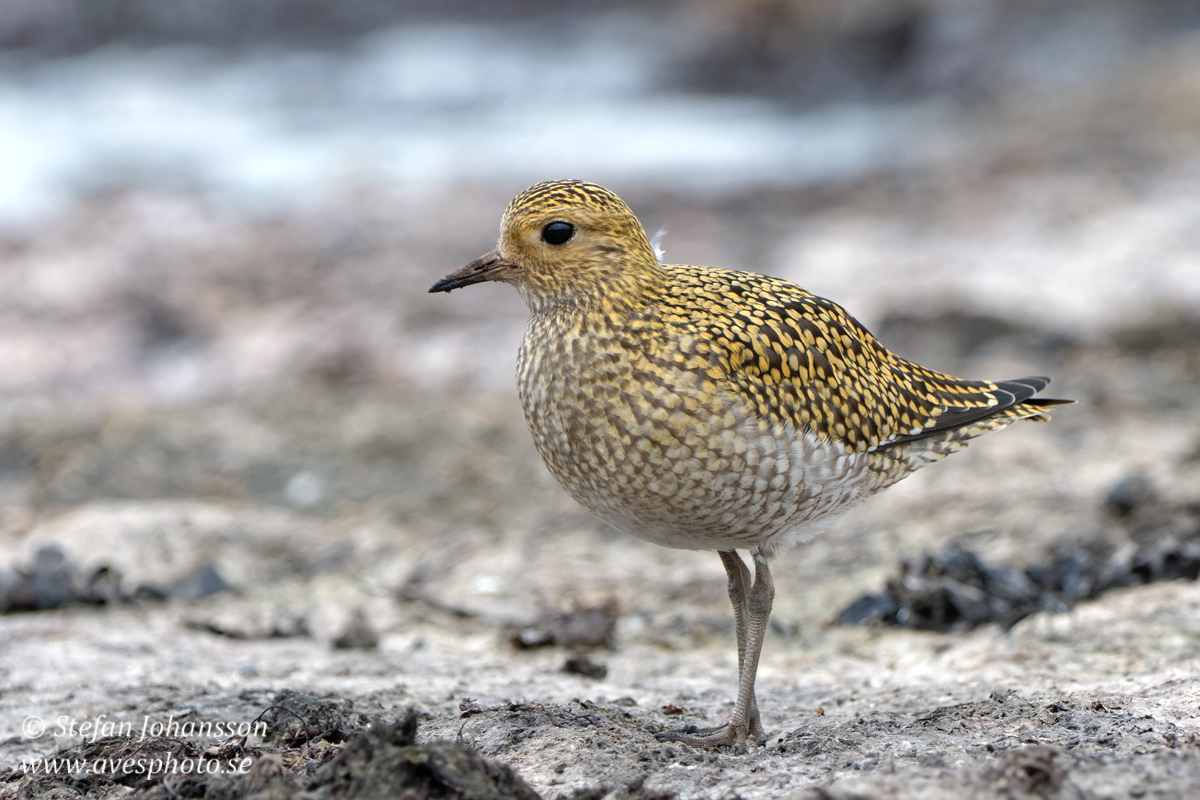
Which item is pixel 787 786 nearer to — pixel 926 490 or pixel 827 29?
pixel 926 490

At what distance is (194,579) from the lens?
5.73 meters

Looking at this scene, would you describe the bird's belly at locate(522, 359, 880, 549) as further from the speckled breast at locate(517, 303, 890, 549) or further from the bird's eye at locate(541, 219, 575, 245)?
the bird's eye at locate(541, 219, 575, 245)

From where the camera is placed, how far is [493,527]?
A: 257 inches

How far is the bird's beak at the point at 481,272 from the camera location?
3922 mm

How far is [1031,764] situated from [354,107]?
53.4ft

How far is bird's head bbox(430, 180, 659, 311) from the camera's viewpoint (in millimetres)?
3883

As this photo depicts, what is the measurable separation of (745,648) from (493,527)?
8.62ft

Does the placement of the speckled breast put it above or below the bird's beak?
below

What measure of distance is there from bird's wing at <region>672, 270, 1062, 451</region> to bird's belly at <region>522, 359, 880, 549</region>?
4.6 inches

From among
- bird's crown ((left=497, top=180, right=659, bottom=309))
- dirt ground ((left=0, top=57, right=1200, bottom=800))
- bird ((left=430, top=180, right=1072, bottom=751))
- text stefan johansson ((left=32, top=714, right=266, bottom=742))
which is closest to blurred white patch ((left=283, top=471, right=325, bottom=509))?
dirt ground ((left=0, top=57, right=1200, bottom=800))

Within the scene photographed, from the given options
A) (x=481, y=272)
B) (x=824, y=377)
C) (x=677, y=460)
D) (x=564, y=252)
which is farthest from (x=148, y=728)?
(x=824, y=377)

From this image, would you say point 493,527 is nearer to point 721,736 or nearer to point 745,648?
point 745,648

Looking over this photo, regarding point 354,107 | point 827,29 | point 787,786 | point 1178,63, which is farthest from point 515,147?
point 787,786

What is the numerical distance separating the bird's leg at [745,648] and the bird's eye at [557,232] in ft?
4.09
